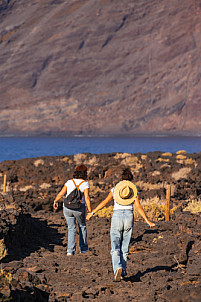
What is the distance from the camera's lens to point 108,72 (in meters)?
154

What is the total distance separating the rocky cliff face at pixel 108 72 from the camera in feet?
495

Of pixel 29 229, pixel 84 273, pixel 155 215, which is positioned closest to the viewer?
pixel 84 273

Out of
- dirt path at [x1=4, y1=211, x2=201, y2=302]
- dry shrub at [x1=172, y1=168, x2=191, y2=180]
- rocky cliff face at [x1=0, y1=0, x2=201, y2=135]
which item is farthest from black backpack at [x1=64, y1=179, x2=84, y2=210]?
rocky cliff face at [x1=0, y1=0, x2=201, y2=135]

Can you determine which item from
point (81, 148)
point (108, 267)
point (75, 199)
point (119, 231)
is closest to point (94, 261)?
point (108, 267)

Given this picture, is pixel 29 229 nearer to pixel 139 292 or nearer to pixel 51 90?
pixel 139 292

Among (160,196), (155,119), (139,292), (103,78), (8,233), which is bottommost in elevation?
(139,292)

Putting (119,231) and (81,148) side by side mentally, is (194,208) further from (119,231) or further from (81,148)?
(81,148)

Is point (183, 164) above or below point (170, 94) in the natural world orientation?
below

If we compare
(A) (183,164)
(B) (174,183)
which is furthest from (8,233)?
(A) (183,164)

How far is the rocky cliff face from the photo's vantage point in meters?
151

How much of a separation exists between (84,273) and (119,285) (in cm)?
92

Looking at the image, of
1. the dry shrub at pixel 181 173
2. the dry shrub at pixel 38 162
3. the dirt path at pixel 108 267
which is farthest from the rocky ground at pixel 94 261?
the dry shrub at pixel 38 162

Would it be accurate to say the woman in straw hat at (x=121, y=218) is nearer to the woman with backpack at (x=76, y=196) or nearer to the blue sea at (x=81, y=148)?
the woman with backpack at (x=76, y=196)

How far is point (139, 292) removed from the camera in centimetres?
725
